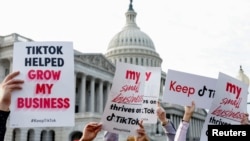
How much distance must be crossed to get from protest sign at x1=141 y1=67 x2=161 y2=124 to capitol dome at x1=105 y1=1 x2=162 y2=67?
310 ft

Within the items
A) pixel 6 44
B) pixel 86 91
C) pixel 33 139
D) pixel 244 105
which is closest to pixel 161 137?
pixel 86 91

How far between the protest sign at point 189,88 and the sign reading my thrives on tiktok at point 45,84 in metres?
2.58

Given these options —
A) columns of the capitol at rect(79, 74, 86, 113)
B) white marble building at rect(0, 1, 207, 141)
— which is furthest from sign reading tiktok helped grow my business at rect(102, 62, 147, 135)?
columns of the capitol at rect(79, 74, 86, 113)

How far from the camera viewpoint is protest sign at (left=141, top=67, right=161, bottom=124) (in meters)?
8.14

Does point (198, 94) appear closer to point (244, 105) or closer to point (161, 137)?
point (244, 105)

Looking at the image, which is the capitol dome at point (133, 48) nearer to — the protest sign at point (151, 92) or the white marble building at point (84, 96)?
the white marble building at point (84, 96)

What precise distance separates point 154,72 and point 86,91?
184ft

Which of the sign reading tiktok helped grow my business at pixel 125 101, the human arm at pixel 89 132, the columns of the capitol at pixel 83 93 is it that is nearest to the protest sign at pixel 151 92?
the sign reading tiktok helped grow my business at pixel 125 101

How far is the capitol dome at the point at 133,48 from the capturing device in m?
106

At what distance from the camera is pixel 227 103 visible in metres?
8.53

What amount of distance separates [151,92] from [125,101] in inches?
46.6

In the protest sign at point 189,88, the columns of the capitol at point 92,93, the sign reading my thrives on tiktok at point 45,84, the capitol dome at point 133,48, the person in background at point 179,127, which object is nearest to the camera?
the person in background at point 179,127

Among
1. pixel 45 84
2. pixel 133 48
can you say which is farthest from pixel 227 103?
pixel 133 48

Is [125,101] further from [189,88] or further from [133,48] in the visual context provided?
[133,48]
